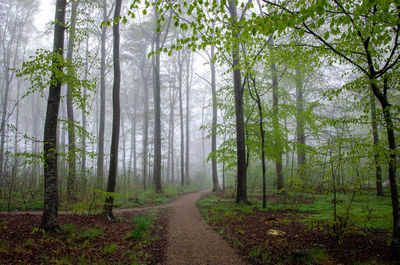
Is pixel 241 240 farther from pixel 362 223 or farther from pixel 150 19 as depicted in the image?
pixel 150 19

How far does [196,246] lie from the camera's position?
4922 mm

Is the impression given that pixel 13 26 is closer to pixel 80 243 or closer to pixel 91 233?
pixel 91 233

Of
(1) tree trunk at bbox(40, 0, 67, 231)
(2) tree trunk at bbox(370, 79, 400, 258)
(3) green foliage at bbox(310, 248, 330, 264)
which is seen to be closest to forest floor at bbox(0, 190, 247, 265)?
(1) tree trunk at bbox(40, 0, 67, 231)

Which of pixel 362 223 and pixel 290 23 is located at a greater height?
pixel 290 23

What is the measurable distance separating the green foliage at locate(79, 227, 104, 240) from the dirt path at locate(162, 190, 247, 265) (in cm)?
188

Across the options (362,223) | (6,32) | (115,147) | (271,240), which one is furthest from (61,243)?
(6,32)

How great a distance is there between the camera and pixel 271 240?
476 centimetres

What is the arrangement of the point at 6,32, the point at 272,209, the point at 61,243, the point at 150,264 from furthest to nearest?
1. the point at 6,32
2. the point at 272,209
3. the point at 61,243
4. the point at 150,264

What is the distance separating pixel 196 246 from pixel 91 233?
277 cm

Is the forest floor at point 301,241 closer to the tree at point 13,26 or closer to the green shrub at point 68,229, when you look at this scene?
the green shrub at point 68,229

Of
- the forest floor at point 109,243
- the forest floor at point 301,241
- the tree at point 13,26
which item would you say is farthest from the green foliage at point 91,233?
the tree at point 13,26

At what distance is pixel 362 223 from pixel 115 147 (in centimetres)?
759

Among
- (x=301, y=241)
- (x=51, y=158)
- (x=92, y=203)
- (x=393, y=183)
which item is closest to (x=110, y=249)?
(x=51, y=158)

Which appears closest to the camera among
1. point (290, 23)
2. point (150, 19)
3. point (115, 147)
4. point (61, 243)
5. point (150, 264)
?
point (290, 23)
